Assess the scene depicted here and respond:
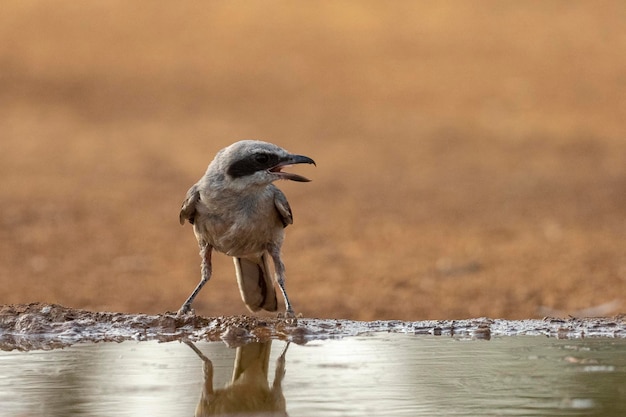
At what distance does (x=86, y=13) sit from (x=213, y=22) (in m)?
3.04

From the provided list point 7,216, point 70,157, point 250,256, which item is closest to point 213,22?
point 70,157

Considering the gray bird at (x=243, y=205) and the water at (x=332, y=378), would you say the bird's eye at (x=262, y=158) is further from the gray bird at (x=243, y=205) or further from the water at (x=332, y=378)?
the water at (x=332, y=378)

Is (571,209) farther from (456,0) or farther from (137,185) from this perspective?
(456,0)

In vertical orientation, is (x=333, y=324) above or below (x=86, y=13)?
below

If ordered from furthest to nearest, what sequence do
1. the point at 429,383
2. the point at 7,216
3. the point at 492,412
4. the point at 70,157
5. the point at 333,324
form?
the point at 70,157 < the point at 7,216 < the point at 333,324 < the point at 429,383 < the point at 492,412

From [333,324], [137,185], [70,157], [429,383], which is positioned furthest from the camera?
[70,157]

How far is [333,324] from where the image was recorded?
6.84 meters

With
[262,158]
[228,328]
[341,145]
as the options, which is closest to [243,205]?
[262,158]

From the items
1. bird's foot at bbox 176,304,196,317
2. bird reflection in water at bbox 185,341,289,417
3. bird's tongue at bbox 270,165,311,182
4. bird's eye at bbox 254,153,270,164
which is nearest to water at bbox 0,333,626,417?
bird reflection in water at bbox 185,341,289,417

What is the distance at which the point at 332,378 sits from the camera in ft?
17.4

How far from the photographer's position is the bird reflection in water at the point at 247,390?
15.8 feet

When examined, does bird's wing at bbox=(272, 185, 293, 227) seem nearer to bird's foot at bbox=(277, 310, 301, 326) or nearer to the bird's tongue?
the bird's tongue

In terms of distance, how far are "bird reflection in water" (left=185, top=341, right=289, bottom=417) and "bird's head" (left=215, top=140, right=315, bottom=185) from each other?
1.53 metres

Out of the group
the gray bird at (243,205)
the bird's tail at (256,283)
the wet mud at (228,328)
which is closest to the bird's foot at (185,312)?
the gray bird at (243,205)
